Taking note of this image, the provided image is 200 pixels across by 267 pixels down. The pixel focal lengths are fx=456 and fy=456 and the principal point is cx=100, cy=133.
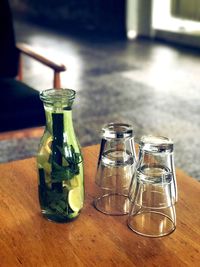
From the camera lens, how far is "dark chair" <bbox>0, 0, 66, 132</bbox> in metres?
2.01

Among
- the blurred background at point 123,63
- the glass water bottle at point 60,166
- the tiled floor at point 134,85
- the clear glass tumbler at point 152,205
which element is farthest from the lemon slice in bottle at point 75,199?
the tiled floor at point 134,85

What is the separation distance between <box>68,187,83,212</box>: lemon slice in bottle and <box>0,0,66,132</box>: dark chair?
3.35 feet

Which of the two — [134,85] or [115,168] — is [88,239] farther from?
[134,85]

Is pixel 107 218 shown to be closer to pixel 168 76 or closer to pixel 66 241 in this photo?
pixel 66 241

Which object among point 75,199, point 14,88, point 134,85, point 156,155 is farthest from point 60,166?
point 134,85

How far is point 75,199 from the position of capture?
1.04m

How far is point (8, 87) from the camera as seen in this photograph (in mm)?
2191

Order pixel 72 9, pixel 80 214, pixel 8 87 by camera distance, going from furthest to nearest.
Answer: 1. pixel 72 9
2. pixel 8 87
3. pixel 80 214

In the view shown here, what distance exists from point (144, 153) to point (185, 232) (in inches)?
7.8

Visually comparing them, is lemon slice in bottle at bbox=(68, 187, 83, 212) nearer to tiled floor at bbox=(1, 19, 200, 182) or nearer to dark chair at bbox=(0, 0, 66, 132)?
dark chair at bbox=(0, 0, 66, 132)

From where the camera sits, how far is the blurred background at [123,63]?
2.88m

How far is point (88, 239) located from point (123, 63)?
3.79 meters

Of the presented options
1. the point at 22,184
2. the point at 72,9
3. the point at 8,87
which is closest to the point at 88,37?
the point at 72,9

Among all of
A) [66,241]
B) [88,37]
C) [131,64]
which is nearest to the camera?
[66,241]
